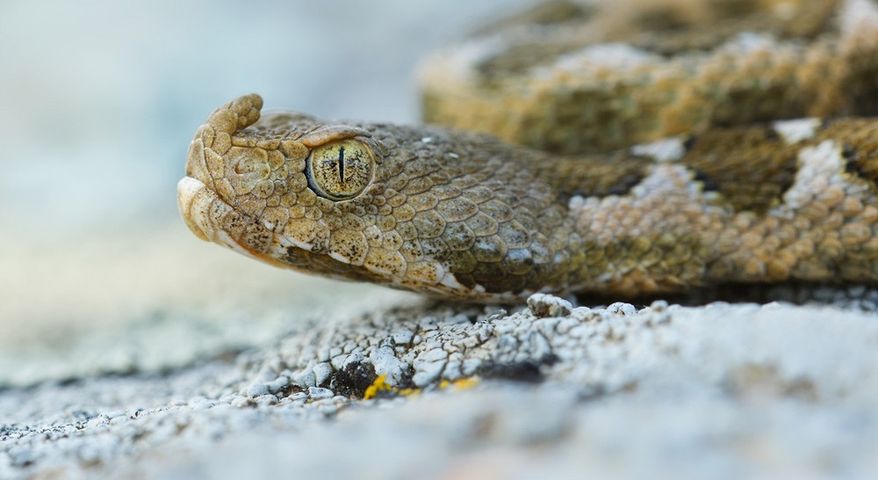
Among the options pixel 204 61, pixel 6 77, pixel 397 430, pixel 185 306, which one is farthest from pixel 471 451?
pixel 6 77

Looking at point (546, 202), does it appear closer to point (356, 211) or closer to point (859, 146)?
point (356, 211)

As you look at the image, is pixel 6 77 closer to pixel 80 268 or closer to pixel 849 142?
A: pixel 80 268

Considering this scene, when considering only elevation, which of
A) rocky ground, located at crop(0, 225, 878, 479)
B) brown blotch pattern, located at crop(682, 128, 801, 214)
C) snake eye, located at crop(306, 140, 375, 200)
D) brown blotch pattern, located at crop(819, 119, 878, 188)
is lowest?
rocky ground, located at crop(0, 225, 878, 479)

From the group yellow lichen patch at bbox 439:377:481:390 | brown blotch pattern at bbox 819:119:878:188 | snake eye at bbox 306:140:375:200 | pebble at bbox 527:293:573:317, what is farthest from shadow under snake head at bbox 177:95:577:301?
brown blotch pattern at bbox 819:119:878:188

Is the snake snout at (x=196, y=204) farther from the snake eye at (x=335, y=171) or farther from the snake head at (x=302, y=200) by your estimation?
the snake eye at (x=335, y=171)

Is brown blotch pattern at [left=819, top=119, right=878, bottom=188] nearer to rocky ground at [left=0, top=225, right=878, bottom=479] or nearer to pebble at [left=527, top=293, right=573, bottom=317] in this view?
rocky ground at [left=0, top=225, right=878, bottom=479]

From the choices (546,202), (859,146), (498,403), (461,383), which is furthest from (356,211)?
(859,146)

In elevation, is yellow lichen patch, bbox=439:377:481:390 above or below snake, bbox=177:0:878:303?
below
